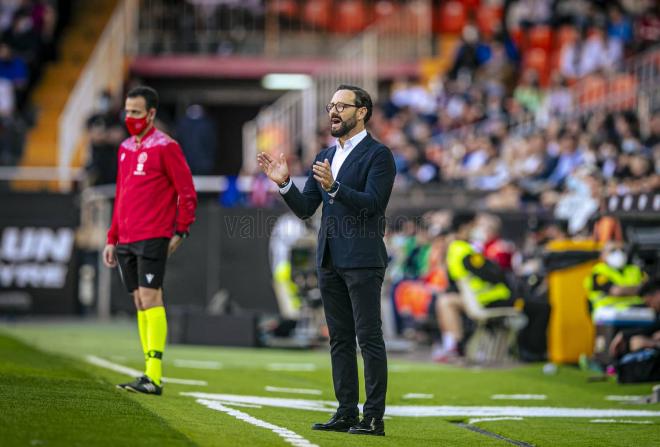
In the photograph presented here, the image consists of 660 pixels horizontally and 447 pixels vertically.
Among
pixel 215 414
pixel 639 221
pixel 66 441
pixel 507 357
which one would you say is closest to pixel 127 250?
pixel 215 414

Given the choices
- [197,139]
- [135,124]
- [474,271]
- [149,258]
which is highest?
[197,139]

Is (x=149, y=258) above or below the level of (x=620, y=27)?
below

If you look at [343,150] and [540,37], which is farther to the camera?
[540,37]

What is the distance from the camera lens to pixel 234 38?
1283 inches

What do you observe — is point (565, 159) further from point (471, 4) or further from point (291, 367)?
point (471, 4)

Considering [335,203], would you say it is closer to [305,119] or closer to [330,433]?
[330,433]

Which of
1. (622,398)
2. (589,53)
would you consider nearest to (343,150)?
(622,398)

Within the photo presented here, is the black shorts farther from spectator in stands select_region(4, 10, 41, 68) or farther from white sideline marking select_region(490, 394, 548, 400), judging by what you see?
spectator in stands select_region(4, 10, 41, 68)

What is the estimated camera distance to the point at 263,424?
8102 millimetres

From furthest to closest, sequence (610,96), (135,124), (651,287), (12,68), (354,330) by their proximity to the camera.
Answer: (12,68)
(610,96)
(651,287)
(135,124)
(354,330)

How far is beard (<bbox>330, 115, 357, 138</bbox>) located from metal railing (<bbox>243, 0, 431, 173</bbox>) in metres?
17.5

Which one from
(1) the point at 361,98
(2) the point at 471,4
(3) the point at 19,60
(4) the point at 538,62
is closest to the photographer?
(1) the point at 361,98

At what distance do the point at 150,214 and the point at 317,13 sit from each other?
24.4m

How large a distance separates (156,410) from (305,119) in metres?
20.4
